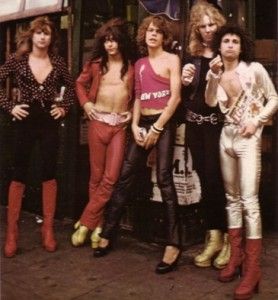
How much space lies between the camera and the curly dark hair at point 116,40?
15.4 ft

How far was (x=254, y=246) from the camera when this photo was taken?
12.3 ft

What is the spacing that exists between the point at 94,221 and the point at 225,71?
6.39 feet

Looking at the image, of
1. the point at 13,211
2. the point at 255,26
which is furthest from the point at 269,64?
the point at 13,211

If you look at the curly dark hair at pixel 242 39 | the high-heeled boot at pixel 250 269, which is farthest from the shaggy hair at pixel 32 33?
→ the high-heeled boot at pixel 250 269

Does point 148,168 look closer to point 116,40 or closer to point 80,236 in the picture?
point 80,236

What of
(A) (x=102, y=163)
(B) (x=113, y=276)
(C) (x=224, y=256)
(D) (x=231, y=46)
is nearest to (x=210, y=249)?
(C) (x=224, y=256)

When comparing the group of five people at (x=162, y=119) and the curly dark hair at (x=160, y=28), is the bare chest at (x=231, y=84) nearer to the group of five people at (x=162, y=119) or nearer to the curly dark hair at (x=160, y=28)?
the group of five people at (x=162, y=119)

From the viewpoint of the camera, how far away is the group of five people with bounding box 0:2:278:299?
3.82m

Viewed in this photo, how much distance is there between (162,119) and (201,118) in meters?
0.33

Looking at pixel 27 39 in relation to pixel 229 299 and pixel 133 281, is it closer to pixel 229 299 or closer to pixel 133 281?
pixel 133 281

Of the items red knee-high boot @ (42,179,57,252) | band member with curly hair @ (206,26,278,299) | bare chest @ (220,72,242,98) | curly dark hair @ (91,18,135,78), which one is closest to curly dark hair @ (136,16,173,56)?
curly dark hair @ (91,18,135,78)

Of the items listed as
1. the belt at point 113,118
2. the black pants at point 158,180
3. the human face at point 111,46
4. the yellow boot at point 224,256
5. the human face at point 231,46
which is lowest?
the yellow boot at point 224,256

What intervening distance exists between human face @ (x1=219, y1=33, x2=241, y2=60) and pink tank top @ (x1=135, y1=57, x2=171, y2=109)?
66cm

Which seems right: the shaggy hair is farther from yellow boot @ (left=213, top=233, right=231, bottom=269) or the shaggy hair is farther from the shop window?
yellow boot @ (left=213, top=233, right=231, bottom=269)
